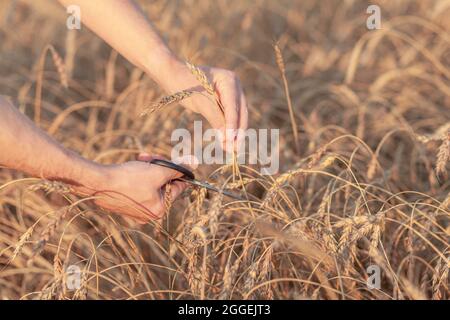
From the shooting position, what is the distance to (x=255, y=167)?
190 centimetres

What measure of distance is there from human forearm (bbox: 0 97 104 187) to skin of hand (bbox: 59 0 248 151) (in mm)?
262

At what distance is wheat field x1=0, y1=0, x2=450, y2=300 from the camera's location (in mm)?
1233

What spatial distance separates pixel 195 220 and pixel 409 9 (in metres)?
2.13

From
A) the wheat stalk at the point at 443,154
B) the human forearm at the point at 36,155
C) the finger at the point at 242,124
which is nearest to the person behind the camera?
the human forearm at the point at 36,155

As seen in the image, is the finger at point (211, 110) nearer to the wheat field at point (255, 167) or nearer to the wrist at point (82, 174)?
the wheat field at point (255, 167)

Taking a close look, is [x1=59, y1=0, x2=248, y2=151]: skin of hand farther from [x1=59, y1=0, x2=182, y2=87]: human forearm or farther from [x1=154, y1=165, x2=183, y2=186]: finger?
[x1=154, y1=165, x2=183, y2=186]: finger

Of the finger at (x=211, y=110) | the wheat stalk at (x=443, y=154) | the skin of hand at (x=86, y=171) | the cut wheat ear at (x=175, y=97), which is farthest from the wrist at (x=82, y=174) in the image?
the wheat stalk at (x=443, y=154)

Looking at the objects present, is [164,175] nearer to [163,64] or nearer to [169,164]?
[169,164]

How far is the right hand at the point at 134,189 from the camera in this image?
4.06 feet

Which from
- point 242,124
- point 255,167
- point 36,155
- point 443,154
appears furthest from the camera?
point 255,167

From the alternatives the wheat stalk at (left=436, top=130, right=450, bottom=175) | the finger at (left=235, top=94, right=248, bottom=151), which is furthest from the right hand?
the wheat stalk at (left=436, top=130, right=450, bottom=175)

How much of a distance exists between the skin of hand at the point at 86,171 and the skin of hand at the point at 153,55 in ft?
0.49

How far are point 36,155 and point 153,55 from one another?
1.13ft

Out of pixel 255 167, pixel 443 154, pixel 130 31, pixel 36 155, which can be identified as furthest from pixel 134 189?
pixel 255 167
